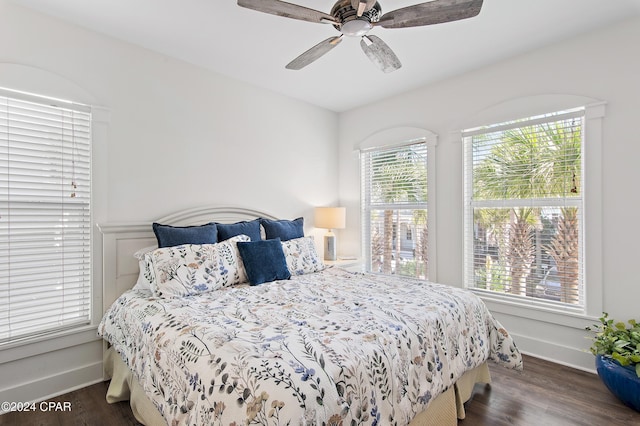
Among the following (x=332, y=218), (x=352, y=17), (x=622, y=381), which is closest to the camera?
(x=352, y=17)

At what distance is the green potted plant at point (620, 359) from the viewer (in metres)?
2.04

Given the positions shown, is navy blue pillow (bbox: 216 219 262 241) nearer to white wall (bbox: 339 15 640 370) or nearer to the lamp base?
the lamp base

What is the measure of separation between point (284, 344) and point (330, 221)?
263cm

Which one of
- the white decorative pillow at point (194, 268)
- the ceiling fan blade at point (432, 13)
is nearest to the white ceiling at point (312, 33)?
the ceiling fan blade at point (432, 13)

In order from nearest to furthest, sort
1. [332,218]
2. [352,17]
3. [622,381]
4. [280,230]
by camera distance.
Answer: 1. [352,17]
2. [622,381]
3. [280,230]
4. [332,218]

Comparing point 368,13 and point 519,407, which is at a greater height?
point 368,13

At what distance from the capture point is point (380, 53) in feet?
7.41

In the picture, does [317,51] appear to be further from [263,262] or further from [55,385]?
[55,385]

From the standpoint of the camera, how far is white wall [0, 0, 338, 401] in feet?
7.43

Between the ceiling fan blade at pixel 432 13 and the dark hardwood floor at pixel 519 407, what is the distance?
233 centimetres

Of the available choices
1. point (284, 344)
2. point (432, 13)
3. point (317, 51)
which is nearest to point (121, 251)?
point (284, 344)

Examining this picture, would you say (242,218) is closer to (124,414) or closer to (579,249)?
(124,414)

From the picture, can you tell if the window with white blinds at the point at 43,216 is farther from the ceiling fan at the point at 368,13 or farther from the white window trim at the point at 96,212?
the ceiling fan at the point at 368,13

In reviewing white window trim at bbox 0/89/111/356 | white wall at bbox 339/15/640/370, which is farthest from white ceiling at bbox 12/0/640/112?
white window trim at bbox 0/89/111/356
